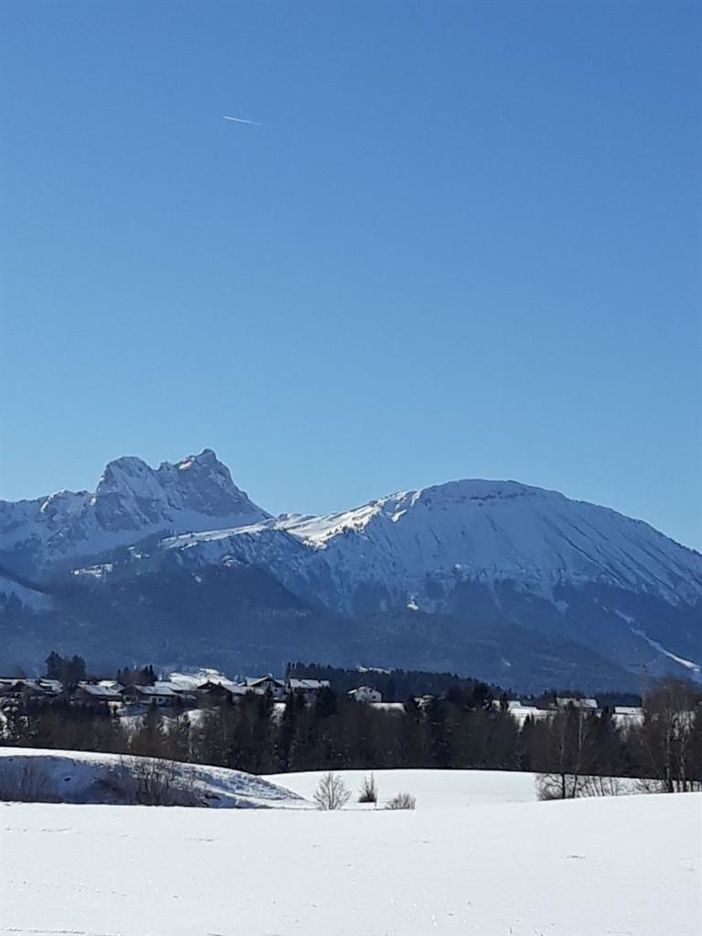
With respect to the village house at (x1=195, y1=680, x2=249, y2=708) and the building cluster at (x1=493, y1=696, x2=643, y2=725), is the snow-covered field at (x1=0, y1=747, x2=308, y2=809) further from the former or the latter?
the village house at (x1=195, y1=680, x2=249, y2=708)

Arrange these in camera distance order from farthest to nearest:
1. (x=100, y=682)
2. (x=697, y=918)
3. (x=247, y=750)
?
(x=100, y=682)
(x=247, y=750)
(x=697, y=918)

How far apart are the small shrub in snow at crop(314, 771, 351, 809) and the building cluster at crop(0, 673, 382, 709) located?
37835 mm

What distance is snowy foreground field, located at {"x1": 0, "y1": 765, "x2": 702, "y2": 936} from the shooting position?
54.9ft

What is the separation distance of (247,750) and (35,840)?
61190mm

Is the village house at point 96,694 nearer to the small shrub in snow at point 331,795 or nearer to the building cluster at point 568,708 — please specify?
the building cluster at point 568,708

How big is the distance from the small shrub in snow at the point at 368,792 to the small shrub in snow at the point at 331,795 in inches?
25.8

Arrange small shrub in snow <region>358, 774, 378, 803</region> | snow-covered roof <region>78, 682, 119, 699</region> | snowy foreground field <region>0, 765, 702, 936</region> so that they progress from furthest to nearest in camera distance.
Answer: snow-covered roof <region>78, 682, 119, 699</region>, small shrub in snow <region>358, 774, 378, 803</region>, snowy foreground field <region>0, 765, 702, 936</region>

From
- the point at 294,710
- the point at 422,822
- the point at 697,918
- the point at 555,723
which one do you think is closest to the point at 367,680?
the point at 294,710

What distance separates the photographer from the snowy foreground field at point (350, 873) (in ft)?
54.9

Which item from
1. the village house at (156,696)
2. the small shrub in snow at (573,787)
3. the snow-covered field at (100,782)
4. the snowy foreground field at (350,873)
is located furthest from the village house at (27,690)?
the snowy foreground field at (350,873)

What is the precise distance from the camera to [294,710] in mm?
92188

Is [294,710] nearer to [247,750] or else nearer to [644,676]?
[247,750]

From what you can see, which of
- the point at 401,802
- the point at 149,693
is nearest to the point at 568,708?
the point at 401,802

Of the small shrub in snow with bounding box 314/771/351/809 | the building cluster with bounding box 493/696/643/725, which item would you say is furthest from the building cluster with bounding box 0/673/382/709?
the small shrub in snow with bounding box 314/771/351/809
